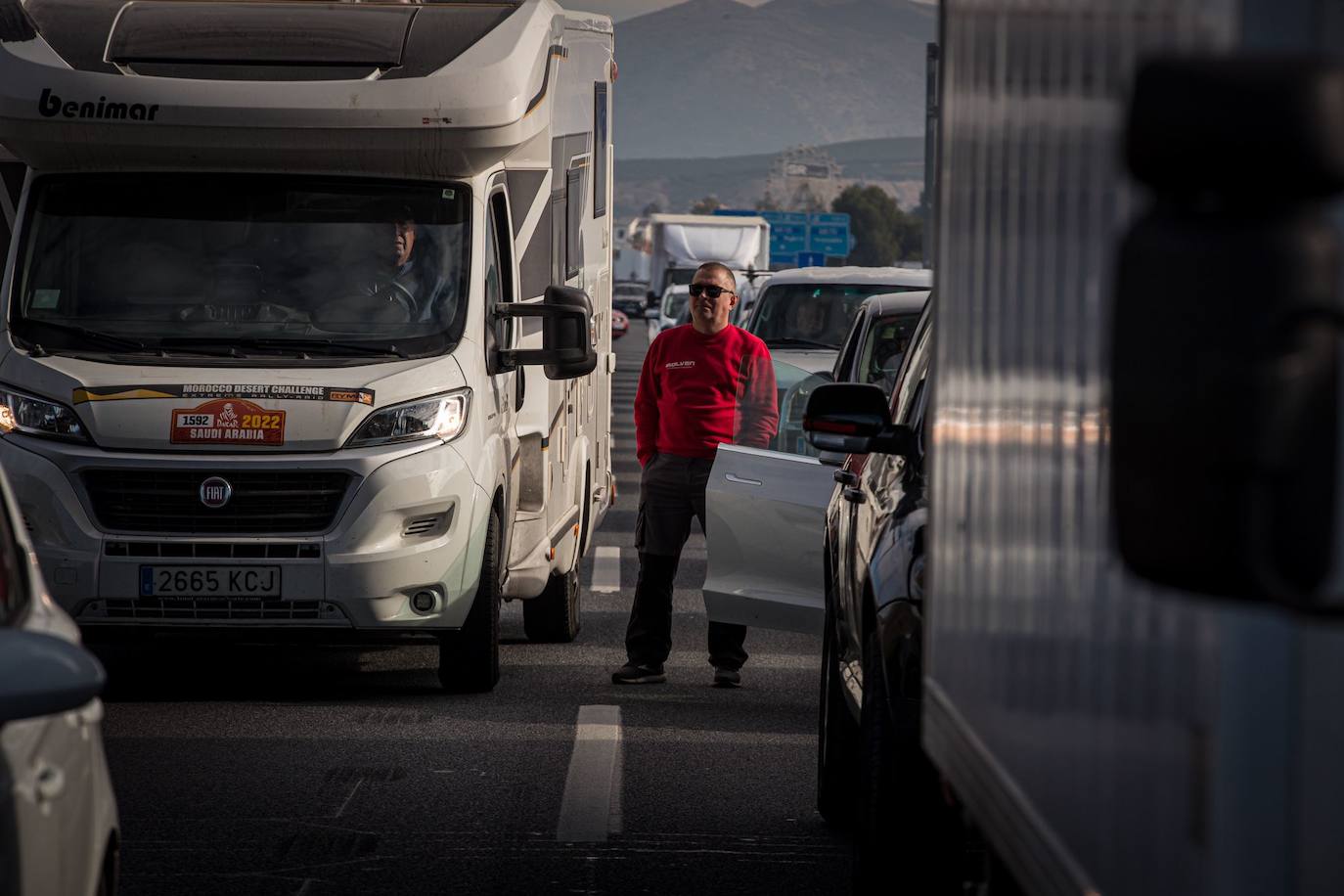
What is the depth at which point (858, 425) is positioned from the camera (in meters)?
6.29

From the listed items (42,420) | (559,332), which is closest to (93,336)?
(42,420)

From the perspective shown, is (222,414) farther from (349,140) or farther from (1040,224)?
(1040,224)

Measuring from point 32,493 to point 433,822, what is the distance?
9.59 feet

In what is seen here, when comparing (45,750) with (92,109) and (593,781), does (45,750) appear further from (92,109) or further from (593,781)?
(92,109)

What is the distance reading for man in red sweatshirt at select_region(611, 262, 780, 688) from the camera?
34.7 feet

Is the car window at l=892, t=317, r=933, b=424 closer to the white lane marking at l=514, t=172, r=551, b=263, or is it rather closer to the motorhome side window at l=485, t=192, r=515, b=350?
the motorhome side window at l=485, t=192, r=515, b=350

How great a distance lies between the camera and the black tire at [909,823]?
5355mm

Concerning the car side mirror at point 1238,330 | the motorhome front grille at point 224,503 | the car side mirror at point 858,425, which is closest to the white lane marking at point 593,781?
the motorhome front grille at point 224,503

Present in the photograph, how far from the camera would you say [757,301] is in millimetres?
17359

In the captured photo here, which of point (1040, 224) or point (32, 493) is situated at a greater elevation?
point (1040, 224)

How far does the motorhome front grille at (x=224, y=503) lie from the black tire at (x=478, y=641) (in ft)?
2.62

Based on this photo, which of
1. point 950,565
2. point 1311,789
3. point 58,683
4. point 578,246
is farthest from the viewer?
point 578,246

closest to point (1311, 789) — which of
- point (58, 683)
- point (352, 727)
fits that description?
point (58, 683)

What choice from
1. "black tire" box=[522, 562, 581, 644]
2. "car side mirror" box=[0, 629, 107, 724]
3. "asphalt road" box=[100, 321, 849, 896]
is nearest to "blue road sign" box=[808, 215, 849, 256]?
"black tire" box=[522, 562, 581, 644]
